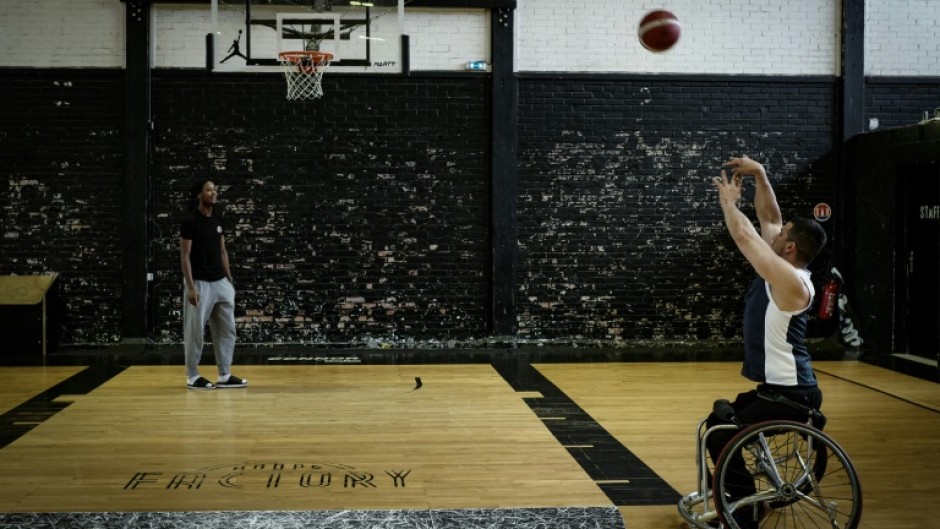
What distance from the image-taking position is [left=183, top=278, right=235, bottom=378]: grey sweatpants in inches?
330

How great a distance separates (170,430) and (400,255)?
16.6ft

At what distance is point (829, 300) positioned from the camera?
1185 centimetres

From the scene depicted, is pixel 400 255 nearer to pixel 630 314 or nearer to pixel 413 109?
pixel 413 109

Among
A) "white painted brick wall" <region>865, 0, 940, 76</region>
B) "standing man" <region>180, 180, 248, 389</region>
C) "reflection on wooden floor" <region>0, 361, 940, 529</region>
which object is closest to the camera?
"reflection on wooden floor" <region>0, 361, 940, 529</region>

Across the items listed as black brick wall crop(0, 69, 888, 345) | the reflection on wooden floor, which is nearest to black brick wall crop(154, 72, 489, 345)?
black brick wall crop(0, 69, 888, 345)

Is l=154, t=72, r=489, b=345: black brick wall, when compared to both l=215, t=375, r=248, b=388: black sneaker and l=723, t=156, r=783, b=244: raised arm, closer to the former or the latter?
l=215, t=375, r=248, b=388: black sneaker

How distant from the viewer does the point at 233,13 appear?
1130cm

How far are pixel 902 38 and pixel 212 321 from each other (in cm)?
840

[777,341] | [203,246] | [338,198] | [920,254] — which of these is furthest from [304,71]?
[777,341]

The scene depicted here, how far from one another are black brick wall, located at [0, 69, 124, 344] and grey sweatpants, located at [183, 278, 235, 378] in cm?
334

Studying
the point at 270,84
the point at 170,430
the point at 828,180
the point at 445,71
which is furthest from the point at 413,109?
the point at 170,430

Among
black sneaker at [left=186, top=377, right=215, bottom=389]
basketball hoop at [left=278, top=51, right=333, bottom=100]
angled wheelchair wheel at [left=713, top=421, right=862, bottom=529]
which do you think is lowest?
black sneaker at [left=186, top=377, right=215, bottom=389]

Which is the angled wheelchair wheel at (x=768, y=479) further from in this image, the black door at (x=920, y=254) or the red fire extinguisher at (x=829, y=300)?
the red fire extinguisher at (x=829, y=300)

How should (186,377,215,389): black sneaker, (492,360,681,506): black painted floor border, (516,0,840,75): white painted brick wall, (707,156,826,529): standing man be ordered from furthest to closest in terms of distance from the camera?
(516,0,840,75): white painted brick wall → (186,377,215,389): black sneaker → (492,360,681,506): black painted floor border → (707,156,826,529): standing man
